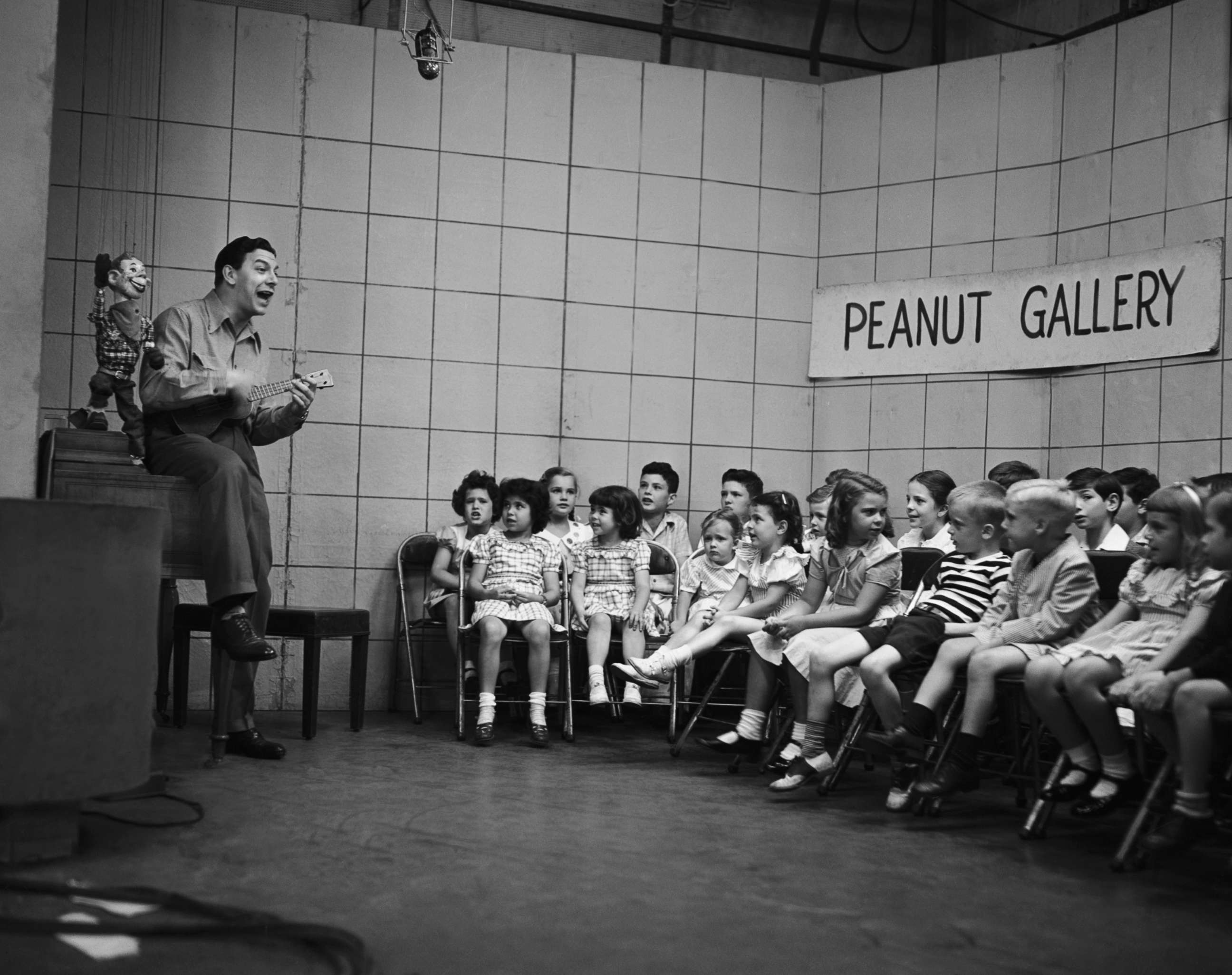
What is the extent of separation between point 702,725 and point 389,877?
3.24 meters

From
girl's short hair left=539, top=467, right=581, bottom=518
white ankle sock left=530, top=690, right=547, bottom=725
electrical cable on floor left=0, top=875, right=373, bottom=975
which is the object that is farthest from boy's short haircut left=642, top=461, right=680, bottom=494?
electrical cable on floor left=0, top=875, right=373, bottom=975

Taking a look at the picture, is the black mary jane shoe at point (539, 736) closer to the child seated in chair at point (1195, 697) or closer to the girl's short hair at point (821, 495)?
the girl's short hair at point (821, 495)

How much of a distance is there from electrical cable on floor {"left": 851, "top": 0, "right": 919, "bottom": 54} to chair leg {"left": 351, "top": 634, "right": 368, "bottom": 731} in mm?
3927

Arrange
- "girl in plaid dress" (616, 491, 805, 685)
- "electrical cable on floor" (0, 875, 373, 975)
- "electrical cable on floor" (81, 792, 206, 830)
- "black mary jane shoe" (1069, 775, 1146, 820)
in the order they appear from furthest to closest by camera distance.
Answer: "girl in plaid dress" (616, 491, 805, 685) < "black mary jane shoe" (1069, 775, 1146, 820) < "electrical cable on floor" (81, 792, 206, 830) < "electrical cable on floor" (0, 875, 373, 975)

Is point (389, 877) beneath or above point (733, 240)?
beneath

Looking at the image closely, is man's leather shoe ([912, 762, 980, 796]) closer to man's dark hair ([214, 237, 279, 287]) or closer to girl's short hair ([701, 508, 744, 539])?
girl's short hair ([701, 508, 744, 539])

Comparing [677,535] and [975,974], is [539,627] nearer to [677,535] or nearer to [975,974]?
[677,535]

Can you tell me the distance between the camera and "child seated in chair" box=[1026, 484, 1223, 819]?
3373mm

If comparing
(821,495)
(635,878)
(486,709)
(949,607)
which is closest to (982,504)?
(949,607)

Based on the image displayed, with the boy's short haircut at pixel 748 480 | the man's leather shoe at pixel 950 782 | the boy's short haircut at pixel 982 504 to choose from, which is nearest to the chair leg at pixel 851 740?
the man's leather shoe at pixel 950 782

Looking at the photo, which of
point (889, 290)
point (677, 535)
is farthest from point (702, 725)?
point (889, 290)

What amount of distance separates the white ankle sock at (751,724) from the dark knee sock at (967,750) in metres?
1.00

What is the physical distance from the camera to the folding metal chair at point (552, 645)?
5184mm

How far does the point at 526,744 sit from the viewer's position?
5051 millimetres
